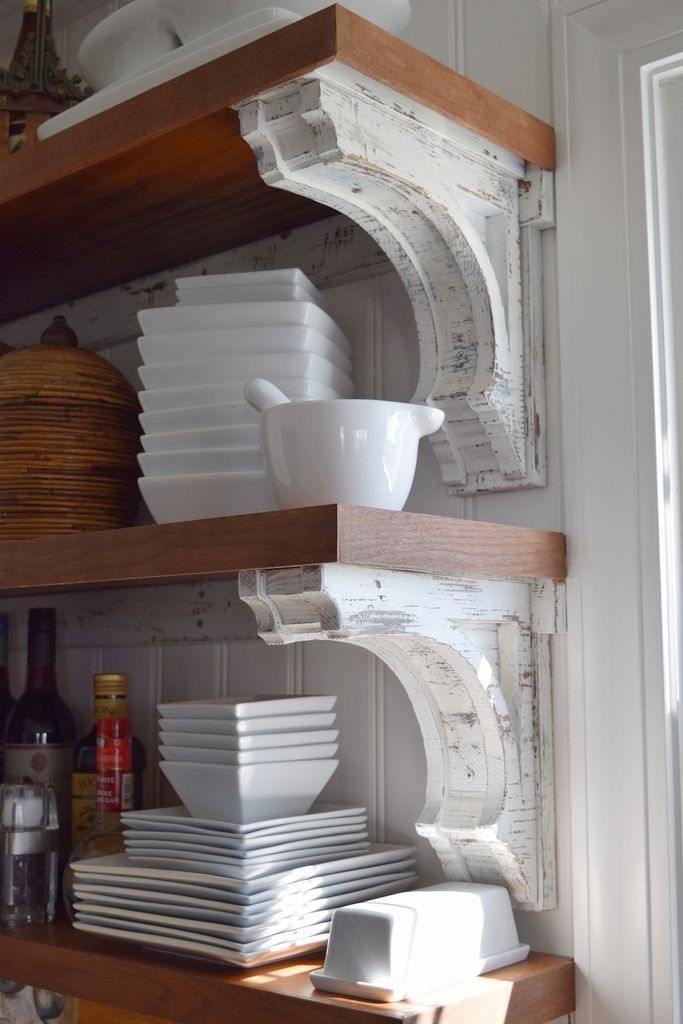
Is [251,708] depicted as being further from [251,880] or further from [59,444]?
[59,444]

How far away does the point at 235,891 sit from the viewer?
0.91 metres

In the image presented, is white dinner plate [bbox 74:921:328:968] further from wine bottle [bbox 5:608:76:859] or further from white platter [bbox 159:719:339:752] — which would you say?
wine bottle [bbox 5:608:76:859]

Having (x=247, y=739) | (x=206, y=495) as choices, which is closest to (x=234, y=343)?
(x=206, y=495)

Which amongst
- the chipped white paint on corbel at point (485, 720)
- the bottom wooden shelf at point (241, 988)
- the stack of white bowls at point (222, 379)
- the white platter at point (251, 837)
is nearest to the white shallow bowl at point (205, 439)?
the stack of white bowls at point (222, 379)

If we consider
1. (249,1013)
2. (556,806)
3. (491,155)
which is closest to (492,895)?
(556,806)

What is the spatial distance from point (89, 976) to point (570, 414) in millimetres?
640

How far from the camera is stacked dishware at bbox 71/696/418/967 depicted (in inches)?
36.1

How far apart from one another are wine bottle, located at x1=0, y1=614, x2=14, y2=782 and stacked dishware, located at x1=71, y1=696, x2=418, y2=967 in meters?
0.38

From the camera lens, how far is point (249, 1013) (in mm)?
833

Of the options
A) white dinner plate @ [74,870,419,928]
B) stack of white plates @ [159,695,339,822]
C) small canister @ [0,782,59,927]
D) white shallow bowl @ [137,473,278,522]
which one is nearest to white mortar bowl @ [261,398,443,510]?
white shallow bowl @ [137,473,278,522]

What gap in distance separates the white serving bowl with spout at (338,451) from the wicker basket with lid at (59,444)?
0.36 meters

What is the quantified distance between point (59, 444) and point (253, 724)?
0.38 m

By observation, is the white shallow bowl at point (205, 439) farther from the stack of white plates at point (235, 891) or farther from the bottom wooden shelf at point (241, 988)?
the bottom wooden shelf at point (241, 988)

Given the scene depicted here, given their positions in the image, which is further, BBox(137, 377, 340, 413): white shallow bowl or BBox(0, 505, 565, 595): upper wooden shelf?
BBox(137, 377, 340, 413): white shallow bowl
